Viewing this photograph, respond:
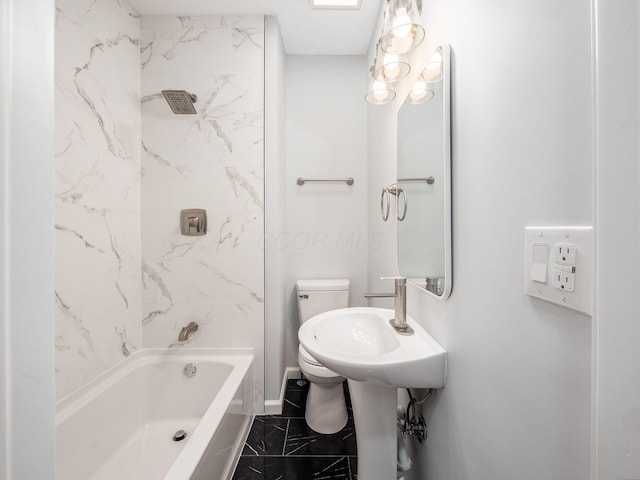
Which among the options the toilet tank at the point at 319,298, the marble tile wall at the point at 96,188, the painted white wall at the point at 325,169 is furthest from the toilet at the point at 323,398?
the marble tile wall at the point at 96,188

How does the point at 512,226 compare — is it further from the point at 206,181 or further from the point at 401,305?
the point at 206,181

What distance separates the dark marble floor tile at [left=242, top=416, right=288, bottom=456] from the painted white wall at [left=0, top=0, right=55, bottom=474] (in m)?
1.31

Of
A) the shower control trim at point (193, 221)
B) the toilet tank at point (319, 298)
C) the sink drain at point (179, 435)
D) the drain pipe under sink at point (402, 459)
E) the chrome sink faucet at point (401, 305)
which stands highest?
the shower control trim at point (193, 221)

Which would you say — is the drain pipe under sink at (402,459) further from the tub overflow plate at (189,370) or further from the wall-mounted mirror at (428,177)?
the tub overflow plate at (189,370)

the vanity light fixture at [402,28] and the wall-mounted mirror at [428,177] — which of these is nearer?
the wall-mounted mirror at [428,177]

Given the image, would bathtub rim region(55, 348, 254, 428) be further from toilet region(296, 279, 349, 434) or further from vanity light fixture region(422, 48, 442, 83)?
vanity light fixture region(422, 48, 442, 83)

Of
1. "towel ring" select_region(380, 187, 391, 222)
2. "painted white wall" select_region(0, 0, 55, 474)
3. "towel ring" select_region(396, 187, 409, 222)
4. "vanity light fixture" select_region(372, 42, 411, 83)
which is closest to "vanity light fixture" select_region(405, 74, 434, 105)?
"vanity light fixture" select_region(372, 42, 411, 83)

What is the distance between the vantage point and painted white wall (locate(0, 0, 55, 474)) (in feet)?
1.01

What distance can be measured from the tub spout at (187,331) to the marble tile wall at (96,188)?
1.04 ft

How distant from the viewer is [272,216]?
1.68 metres

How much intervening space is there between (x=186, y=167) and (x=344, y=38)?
55.7 inches

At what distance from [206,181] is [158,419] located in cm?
145

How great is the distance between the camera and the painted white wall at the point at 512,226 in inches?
16.9

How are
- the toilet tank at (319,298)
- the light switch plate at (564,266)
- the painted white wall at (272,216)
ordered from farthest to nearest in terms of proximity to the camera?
the toilet tank at (319,298)
the painted white wall at (272,216)
the light switch plate at (564,266)
